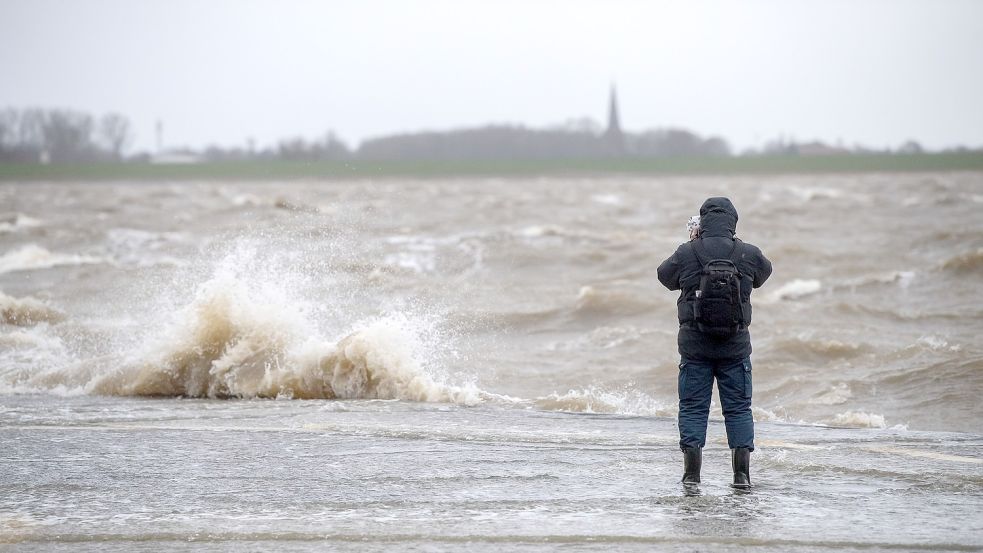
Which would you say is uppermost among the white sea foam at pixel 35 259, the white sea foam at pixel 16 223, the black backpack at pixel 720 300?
the black backpack at pixel 720 300

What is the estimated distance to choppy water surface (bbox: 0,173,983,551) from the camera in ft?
20.0

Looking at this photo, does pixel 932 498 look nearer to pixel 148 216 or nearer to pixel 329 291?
pixel 329 291

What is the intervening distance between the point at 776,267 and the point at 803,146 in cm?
12123

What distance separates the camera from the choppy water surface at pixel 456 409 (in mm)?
6105

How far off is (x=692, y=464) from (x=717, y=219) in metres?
1.38

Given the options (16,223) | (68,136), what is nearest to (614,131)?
(68,136)

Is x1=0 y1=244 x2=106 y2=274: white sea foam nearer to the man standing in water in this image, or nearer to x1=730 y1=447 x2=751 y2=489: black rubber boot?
the man standing in water

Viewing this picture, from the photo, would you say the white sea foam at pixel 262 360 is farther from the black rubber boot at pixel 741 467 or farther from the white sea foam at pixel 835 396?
the black rubber boot at pixel 741 467

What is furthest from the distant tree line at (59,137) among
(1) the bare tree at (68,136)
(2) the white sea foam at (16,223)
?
(2) the white sea foam at (16,223)

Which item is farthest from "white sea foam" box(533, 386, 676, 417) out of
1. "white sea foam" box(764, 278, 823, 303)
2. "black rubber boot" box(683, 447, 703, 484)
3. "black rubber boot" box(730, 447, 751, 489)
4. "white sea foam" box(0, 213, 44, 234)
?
"white sea foam" box(0, 213, 44, 234)

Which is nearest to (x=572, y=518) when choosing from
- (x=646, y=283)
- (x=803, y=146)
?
(x=646, y=283)

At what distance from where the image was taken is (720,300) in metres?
6.66

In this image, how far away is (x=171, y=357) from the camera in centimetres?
1149

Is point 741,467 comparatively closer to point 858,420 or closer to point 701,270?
point 701,270
